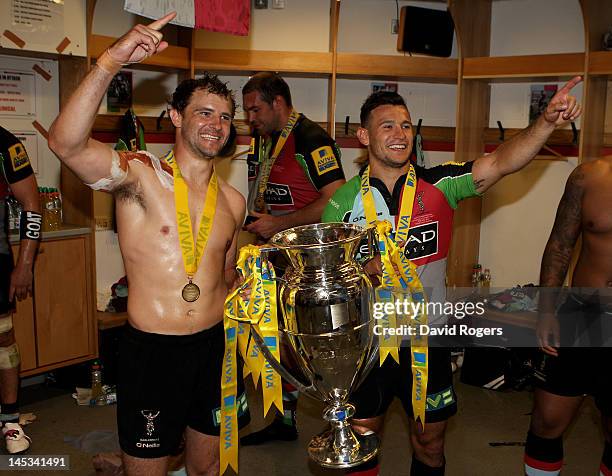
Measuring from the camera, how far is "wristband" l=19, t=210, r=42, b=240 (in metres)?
3.57

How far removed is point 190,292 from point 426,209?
34.4 inches

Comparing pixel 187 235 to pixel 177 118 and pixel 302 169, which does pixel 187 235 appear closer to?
pixel 177 118

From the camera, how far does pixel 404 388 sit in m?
2.39

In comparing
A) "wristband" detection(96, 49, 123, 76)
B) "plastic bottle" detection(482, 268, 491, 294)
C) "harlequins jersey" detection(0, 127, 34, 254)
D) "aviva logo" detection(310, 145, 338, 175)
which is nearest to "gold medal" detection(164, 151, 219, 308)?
"wristband" detection(96, 49, 123, 76)

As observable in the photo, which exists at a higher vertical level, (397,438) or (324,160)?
(324,160)

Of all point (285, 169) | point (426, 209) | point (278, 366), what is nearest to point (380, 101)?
point (426, 209)

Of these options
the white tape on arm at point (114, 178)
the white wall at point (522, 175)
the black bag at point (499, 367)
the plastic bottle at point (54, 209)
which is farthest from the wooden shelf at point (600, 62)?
the plastic bottle at point (54, 209)

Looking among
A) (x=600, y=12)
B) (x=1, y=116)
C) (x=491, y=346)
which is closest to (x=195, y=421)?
(x=491, y=346)

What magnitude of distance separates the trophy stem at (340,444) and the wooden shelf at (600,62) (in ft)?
12.1

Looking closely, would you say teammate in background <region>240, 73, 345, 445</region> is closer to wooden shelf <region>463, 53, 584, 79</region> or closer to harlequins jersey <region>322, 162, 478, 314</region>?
harlequins jersey <region>322, 162, 478, 314</region>

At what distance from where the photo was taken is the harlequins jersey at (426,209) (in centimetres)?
239

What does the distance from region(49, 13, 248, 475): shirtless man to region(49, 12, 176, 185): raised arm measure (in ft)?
0.34

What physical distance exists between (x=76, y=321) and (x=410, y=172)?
271 cm

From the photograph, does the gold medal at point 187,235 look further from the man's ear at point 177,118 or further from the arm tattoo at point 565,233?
the arm tattoo at point 565,233
